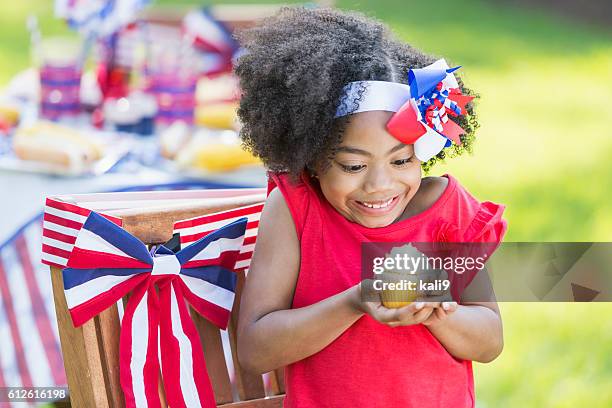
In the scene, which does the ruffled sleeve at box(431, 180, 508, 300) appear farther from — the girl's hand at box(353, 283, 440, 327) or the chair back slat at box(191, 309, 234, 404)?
the chair back slat at box(191, 309, 234, 404)

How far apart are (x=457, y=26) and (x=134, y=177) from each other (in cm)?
773

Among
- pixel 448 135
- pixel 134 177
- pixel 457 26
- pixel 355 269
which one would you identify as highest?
pixel 457 26

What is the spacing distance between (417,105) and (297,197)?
298 mm

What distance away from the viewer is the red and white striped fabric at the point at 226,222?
2000 mm

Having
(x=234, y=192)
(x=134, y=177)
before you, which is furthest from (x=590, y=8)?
(x=234, y=192)

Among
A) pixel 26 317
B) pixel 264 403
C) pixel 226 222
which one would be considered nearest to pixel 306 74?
pixel 226 222

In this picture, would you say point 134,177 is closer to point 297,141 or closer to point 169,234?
point 169,234

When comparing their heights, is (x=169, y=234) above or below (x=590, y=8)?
below

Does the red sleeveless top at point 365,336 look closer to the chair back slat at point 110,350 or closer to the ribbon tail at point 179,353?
the ribbon tail at point 179,353

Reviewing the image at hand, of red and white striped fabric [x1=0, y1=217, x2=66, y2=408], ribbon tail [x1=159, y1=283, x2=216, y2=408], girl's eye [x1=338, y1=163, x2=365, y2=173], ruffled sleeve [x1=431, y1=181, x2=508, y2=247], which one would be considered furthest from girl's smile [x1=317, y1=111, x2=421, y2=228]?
red and white striped fabric [x1=0, y1=217, x2=66, y2=408]

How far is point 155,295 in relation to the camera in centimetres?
196

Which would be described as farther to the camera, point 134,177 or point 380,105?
point 134,177

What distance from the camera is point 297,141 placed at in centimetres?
186

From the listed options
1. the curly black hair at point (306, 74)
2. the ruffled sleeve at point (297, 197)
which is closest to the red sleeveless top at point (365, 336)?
the ruffled sleeve at point (297, 197)
